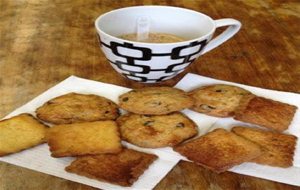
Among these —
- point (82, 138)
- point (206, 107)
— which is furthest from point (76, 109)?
point (206, 107)

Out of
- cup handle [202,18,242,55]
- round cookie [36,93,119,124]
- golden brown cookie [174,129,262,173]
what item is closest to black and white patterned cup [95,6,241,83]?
cup handle [202,18,242,55]

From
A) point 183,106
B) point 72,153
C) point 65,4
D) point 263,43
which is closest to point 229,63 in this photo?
point 263,43

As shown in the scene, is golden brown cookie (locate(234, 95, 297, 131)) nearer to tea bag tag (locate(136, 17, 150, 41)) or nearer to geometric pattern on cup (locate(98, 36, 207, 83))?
geometric pattern on cup (locate(98, 36, 207, 83))

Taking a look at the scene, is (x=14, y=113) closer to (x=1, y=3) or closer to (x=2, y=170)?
(x=2, y=170)

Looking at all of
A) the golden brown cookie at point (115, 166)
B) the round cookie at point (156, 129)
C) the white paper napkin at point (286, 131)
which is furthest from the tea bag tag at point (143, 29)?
the golden brown cookie at point (115, 166)

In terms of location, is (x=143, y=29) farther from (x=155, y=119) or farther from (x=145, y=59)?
(x=155, y=119)
